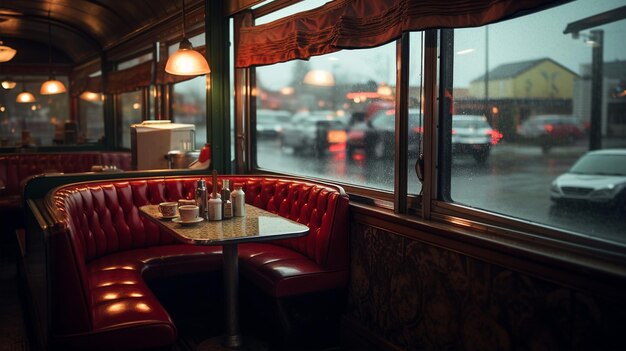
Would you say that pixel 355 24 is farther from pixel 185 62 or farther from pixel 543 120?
pixel 185 62

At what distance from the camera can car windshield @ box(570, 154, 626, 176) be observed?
2.46 metres

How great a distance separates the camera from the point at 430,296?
3246mm

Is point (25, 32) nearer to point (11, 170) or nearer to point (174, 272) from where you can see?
point (11, 170)

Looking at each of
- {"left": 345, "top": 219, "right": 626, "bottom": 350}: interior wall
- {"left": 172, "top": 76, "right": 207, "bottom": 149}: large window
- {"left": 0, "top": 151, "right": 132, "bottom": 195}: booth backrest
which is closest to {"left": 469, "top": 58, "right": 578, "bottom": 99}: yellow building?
{"left": 345, "top": 219, "right": 626, "bottom": 350}: interior wall

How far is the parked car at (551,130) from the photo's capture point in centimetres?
266

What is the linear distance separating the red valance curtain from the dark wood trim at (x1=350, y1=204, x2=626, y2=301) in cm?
104

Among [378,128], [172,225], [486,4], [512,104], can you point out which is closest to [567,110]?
[512,104]

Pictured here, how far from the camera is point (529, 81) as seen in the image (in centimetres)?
289

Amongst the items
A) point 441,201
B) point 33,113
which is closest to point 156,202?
point 441,201

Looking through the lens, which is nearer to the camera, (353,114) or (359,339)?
(359,339)

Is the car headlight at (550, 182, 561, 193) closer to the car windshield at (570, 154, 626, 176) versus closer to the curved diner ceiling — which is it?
the car windshield at (570, 154, 626, 176)

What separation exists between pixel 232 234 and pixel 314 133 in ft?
24.8

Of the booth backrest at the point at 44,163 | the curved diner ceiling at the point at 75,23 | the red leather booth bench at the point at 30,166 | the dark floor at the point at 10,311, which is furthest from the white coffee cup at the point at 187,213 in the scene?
the booth backrest at the point at 44,163

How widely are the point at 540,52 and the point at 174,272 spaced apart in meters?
2.92
